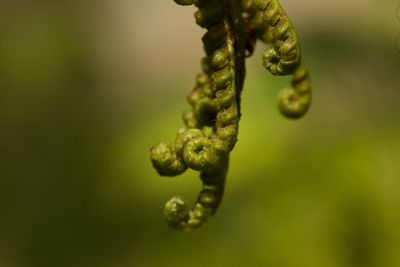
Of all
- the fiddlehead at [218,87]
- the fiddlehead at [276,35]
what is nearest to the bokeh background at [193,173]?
the fiddlehead at [218,87]

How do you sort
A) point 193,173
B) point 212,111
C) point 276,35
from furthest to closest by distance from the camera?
point 193,173 < point 212,111 < point 276,35

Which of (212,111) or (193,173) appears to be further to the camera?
(193,173)

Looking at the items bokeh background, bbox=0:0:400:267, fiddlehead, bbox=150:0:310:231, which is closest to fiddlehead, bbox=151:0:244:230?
fiddlehead, bbox=150:0:310:231

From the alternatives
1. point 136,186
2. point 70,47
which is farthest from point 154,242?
point 70,47

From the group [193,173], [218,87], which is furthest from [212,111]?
[193,173]

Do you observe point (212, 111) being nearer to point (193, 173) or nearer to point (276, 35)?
point (276, 35)

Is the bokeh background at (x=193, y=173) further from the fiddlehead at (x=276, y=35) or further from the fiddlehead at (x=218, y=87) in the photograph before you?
the fiddlehead at (x=276, y=35)

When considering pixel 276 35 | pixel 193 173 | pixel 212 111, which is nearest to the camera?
pixel 276 35
